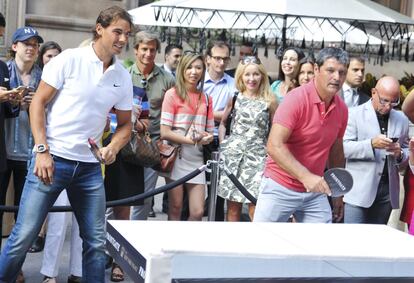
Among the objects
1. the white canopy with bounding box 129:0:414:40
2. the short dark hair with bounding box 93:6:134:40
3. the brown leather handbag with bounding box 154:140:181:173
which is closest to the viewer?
the short dark hair with bounding box 93:6:134:40

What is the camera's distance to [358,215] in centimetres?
714

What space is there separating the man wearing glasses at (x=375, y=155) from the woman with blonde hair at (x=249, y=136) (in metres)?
0.89

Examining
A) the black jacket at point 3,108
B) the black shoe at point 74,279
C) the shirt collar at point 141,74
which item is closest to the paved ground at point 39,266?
the black shoe at point 74,279

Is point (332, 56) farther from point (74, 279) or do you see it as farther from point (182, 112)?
point (74, 279)

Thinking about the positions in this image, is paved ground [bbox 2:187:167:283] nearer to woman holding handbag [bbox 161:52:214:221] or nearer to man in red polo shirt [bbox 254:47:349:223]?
woman holding handbag [bbox 161:52:214:221]

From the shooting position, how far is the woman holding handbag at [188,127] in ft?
25.4

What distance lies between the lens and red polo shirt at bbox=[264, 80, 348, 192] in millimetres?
5785

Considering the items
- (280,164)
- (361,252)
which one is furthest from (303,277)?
(280,164)

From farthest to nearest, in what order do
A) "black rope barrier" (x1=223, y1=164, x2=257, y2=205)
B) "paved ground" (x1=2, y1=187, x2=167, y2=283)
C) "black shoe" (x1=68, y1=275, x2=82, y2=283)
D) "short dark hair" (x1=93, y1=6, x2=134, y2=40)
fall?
"black rope barrier" (x1=223, y1=164, x2=257, y2=205) < "paved ground" (x1=2, y1=187, x2=167, y2=283) < "black shoe" (x1=68, y1=275, x2=82, y2=283) < "short dark hair" (x1=93, y1=6, x2=134, y2=40)

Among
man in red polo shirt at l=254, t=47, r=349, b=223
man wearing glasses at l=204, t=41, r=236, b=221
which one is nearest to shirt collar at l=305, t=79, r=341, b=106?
man in red polo shirt at l=254, t=47, r=349, b=223

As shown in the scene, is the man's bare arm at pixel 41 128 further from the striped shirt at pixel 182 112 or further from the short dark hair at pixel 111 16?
the striped shirt at pixel 182 112

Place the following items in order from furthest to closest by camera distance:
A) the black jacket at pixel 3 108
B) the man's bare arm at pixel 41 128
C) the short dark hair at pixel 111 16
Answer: the black jacket at pixel 3 108, the short dark hair at pixel 111 16, the man's bare arm at pixel 41 128

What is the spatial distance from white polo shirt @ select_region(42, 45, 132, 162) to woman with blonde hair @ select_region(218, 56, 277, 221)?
2.41 meters

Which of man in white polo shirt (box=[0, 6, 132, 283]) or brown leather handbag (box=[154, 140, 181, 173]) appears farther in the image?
brown leather handbag (box=[154, 140, 181, 173])
